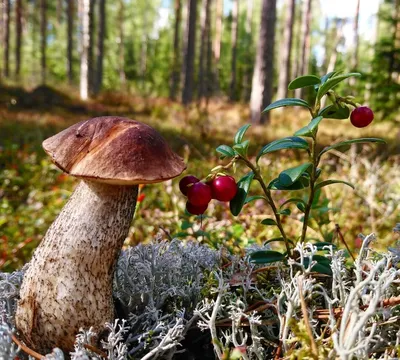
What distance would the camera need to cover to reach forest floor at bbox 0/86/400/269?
2.78 metres

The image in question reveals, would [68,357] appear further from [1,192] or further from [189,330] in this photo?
[1,192]

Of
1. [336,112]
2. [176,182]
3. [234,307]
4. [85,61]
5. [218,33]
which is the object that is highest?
[218,33]

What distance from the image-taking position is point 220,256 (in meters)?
1.37

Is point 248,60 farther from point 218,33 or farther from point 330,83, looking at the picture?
point 330,83

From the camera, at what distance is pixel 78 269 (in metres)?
1.03

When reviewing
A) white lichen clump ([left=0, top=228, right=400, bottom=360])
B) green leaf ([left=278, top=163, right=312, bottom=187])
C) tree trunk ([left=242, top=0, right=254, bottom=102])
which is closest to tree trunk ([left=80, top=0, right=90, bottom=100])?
white lichen clump ([left=0, top=228, right=400, bottom=360])

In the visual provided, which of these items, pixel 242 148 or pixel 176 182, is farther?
pixel 176 182

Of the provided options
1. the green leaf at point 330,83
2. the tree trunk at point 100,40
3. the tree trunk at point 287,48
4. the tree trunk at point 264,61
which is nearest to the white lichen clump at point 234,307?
the green leaf at point 330,83

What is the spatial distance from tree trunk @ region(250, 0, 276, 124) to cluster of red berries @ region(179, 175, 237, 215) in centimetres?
764

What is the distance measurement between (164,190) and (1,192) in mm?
1760

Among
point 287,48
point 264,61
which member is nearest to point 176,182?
point 264,61

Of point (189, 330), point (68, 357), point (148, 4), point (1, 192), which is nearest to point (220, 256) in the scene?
point (189, 330)

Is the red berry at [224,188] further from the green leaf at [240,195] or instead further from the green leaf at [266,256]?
the green leaf at [266,256]

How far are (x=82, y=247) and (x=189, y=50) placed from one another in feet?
41.7
